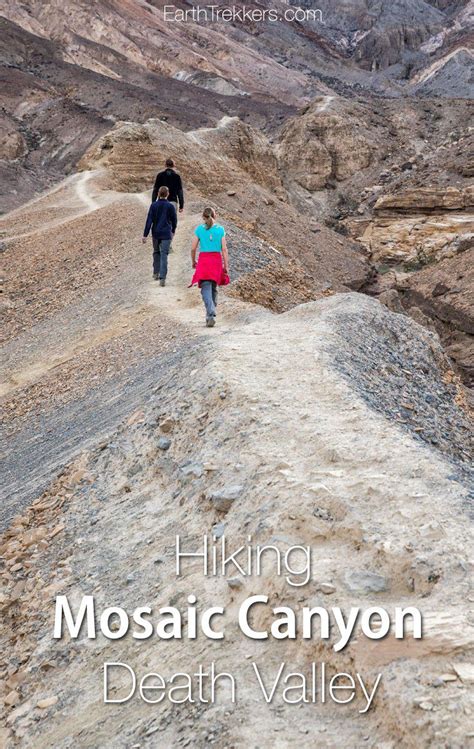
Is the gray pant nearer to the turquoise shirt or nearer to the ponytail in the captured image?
the turquoise shirt

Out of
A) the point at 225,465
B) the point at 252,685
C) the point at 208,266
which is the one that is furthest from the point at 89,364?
the point at 252,685

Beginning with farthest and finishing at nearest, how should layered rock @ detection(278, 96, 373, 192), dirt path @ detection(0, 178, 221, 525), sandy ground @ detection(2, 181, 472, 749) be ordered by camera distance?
layered rock @ detection(278, 96, 373, 192)
dirt path @ detection(0, 178, 221, 525)
sandy ground @ detection(2, 181, 472, 749)

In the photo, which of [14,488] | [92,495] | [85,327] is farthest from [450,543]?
[85,327]

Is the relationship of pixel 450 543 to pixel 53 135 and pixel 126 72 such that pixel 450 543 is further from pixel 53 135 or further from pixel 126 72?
pixel 126 72

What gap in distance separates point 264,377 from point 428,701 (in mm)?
3435

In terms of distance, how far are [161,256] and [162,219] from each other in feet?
2.10

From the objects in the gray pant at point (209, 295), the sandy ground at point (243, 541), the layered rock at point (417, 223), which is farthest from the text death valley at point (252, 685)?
the layered rock at point (417, 223)

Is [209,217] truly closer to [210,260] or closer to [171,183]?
[210,260]

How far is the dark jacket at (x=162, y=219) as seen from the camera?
37.8 ft
